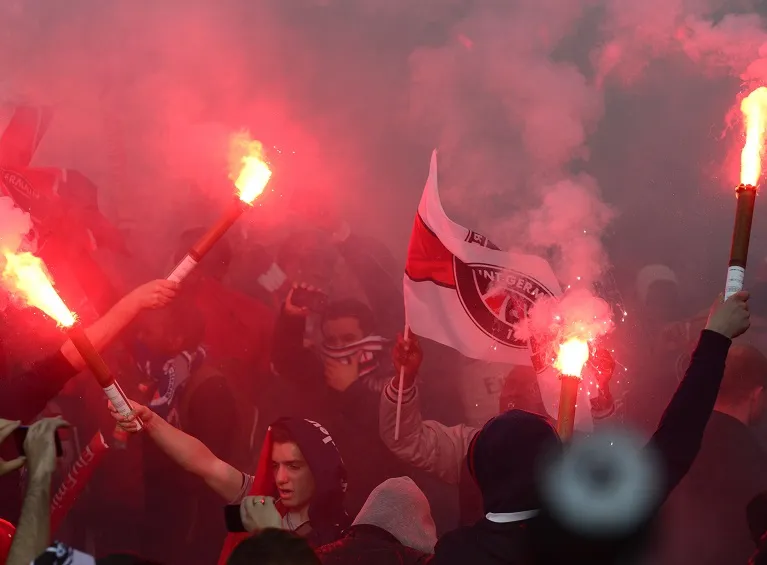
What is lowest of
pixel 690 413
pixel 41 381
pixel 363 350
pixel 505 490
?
pixel 505 490

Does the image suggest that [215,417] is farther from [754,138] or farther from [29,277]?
[754,138]

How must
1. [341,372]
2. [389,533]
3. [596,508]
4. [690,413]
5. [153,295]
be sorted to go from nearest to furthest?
[596,508] < [690,413] < [389,533] < [153,295] < [341,372]

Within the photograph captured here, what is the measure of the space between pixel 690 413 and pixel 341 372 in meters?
2.53

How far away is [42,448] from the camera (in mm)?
1798

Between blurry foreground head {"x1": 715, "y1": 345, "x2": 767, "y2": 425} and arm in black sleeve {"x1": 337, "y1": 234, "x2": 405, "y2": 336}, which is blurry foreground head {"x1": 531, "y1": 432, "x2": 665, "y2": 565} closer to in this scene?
blurry foreground head {"x1": 715, "y1": 345, "x2": 767, "y2": 425}

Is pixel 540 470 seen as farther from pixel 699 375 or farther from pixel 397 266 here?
pixel 397 266

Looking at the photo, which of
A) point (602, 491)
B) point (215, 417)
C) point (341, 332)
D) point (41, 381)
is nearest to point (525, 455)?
point (602, 491)

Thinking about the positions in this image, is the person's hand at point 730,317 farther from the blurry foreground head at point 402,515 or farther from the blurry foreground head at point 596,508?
the blurry foreground head at point 402,515

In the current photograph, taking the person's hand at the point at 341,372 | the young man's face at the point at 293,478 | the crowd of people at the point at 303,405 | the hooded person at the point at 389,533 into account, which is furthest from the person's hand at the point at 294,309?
the hooded person at the point at 389,533

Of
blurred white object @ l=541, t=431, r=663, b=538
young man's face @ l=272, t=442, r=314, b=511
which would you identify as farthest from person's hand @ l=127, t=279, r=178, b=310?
blurred white object @ l=541, t=431, r=663, b=538

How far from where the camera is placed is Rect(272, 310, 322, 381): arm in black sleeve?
4227mm

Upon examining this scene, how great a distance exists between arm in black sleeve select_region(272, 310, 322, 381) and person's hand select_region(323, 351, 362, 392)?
6cm

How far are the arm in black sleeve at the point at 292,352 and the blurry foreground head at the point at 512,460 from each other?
7.84 feet

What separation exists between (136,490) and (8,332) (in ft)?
3.81
